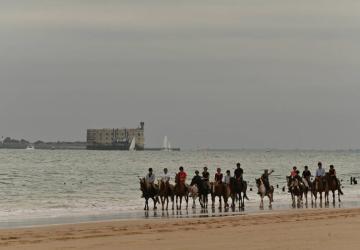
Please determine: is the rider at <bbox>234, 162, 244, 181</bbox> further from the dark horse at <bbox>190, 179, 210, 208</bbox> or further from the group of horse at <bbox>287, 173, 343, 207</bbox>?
the group of horse at <bbox>287, 173, 343, 207</bbox>

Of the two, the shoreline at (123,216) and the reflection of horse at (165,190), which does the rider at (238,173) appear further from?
the reflection of horse at (165,190)

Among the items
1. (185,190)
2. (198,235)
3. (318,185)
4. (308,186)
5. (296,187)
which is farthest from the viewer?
(318,185)

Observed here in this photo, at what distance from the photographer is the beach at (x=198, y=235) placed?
2155cm

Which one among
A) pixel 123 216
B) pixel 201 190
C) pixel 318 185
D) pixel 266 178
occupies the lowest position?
pixel 123 216

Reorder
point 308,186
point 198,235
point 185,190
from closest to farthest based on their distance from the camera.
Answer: point 198,235 < point 185,190 < point 308,186

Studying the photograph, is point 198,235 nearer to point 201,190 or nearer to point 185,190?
point 185,190

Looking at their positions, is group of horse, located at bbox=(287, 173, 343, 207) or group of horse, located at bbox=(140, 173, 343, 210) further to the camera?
group of horse, located at bbox=(287, 173, 343, 207)

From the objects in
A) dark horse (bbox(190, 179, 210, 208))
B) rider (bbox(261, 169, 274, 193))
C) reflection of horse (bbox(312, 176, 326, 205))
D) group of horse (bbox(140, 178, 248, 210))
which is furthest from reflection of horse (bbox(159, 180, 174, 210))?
reflection of horse (bbox(312, 176, 326, 205))

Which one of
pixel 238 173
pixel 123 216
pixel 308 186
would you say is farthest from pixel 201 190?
pixel 123 216

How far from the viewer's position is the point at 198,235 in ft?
80.5

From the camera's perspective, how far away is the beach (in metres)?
21.5

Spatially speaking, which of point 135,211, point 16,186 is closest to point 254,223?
point 135,211

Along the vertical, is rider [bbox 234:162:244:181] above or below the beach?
above

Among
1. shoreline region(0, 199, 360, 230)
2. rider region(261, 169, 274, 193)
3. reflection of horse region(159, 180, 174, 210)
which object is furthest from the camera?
rider region(261, 169, 274, 193)
